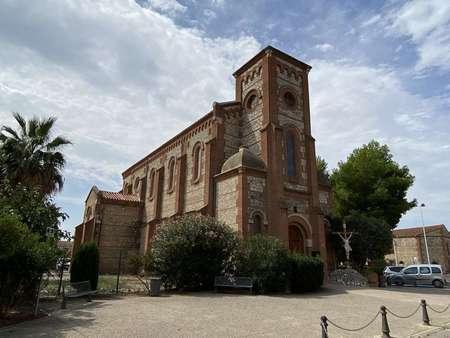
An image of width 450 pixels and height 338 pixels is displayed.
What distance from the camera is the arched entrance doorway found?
20.0 m

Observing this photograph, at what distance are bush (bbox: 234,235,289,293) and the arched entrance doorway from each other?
17.5 ft

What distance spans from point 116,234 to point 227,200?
47.5ft

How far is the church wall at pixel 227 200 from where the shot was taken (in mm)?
18408

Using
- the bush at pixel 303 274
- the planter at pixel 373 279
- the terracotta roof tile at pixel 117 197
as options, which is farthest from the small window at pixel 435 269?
the terracotta roof tile at pixel 117 197

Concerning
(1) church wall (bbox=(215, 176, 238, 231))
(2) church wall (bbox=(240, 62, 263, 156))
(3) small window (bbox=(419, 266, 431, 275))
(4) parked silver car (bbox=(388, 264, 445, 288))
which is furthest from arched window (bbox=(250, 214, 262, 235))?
(3) small window (bbox=(419, 266, 431, 275))

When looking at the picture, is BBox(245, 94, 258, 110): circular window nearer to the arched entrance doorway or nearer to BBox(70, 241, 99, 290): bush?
the arched entrance doorway

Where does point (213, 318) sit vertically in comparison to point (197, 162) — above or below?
below

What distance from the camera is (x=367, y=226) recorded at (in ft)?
76.5

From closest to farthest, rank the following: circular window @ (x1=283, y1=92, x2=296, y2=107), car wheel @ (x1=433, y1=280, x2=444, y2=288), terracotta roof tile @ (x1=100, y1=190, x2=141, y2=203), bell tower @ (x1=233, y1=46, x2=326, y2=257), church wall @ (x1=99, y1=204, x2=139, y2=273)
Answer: bell tower @ (x1=233, y1=46, x2=326, y2=257) < car wheel @ (x1=433, y1=280, x2=444, y2=288) < circular window @ (x1=283, y1=92, x2=296, y2=107) < church wall @ (x1=99, y1=204, x2=139, y2=273) < terracotta roof tile @ (x1=100, y1=190, x2=141, y2=203)

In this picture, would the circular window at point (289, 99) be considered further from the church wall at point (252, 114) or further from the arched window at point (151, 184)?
the arched window at point (151, 184)

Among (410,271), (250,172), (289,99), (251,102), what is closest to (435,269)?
(410,271)

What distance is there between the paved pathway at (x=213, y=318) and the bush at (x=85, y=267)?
1853 mm

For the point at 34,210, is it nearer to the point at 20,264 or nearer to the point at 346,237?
the point at 20,264

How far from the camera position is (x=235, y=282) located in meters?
14.3
